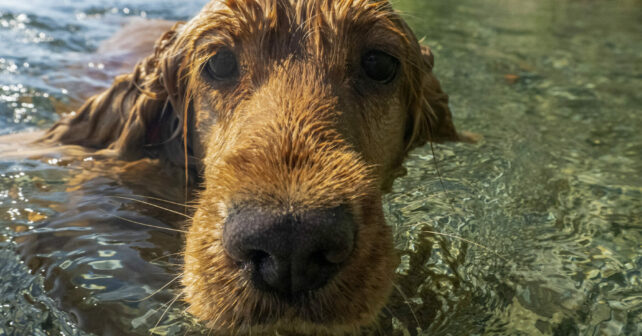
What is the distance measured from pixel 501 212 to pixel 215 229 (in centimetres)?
215

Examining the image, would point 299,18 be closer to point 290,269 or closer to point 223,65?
point 223,65

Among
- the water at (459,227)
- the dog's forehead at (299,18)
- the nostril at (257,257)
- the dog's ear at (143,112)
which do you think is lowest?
the water at (459,227)

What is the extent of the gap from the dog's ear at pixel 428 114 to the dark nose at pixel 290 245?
1.83 m

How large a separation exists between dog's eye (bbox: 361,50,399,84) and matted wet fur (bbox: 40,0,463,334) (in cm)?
1

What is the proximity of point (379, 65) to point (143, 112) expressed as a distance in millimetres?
1509

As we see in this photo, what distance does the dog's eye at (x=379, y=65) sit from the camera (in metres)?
3.11

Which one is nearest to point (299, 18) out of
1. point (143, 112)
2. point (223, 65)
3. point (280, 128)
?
Result: point (223, 65)

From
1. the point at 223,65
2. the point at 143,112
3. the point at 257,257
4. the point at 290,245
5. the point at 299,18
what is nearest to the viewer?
the point at 290,245

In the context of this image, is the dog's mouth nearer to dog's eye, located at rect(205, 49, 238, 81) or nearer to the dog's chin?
the dog's chin

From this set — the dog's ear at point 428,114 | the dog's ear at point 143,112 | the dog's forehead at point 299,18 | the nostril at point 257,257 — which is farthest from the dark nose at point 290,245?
the dog's ear at point 428,114

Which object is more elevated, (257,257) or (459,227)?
(257,257)

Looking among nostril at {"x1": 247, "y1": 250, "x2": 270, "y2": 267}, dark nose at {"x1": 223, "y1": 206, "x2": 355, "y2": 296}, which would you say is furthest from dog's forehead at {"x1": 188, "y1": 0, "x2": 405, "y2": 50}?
nostril at {"x1": 247, "y1": 250, "x2": 270, "y2": 267}

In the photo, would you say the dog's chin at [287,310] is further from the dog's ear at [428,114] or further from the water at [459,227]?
the dog's ear at [428,114]

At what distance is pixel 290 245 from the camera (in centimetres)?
196
